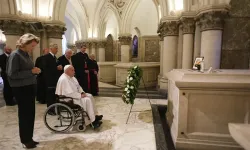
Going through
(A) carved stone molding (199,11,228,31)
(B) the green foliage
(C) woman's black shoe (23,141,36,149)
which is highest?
(A) carved stone molding (199,11,228,31)

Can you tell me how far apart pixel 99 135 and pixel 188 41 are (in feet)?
13.4

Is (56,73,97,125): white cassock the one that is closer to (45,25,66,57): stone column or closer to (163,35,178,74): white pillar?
(163,35,178,74): white pillar

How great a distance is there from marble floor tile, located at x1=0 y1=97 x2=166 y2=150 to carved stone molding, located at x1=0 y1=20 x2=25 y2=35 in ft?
10.2

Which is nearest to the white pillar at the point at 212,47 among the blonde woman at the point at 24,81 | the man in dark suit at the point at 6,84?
the blonde woman at the point at 24,81

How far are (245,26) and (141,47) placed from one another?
377 inches

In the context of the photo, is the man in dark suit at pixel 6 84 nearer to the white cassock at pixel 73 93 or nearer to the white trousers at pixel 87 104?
the white cassock at pixel 73 93

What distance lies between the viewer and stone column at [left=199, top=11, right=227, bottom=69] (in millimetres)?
4160

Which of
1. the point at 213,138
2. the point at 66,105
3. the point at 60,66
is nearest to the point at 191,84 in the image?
the point at 213,138

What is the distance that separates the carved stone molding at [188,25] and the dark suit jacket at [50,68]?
13.1 ft

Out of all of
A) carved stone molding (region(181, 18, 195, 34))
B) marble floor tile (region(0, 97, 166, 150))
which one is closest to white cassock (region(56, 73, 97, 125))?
marble floor tile (region(0, 97, 166, 150))

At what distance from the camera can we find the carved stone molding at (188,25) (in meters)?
5.14

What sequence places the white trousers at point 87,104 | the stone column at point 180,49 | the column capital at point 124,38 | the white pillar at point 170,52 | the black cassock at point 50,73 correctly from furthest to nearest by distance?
the column capital at point 124,38
the white pillar at point 170,52
the stone column at point 180,49
the black cassock at point 50,73
the white trousers at point 87,104

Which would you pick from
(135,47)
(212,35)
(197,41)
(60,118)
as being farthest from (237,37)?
(135,47)

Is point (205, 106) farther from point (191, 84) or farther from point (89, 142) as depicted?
point (89, 142)
